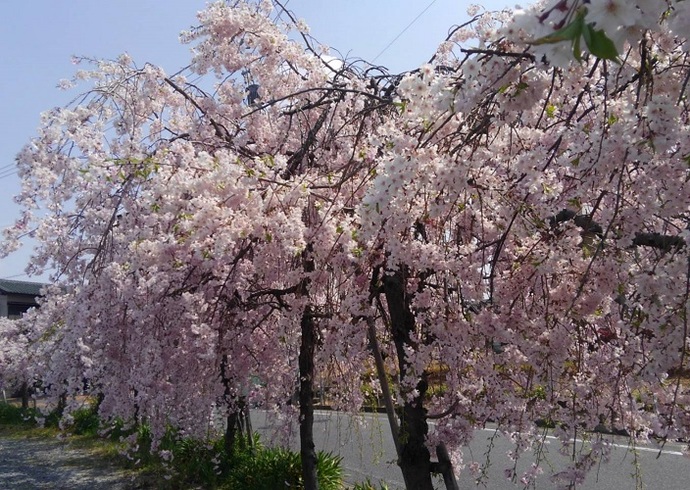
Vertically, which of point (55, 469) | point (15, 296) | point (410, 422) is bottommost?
point (55, 469)

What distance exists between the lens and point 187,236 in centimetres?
425

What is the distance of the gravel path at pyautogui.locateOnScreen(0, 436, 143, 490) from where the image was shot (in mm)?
9766

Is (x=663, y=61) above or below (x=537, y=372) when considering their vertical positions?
above

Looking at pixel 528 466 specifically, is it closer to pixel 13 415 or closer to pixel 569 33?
pixel 569 33

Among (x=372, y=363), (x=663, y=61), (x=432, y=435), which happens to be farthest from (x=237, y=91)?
(x=663, y=61)

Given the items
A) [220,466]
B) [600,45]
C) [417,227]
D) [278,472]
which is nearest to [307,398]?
[278,472]

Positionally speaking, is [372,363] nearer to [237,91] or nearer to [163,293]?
Answer: [163,293]

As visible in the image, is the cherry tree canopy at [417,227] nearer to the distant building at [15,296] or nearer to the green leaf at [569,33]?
the green leaf at [569,33]

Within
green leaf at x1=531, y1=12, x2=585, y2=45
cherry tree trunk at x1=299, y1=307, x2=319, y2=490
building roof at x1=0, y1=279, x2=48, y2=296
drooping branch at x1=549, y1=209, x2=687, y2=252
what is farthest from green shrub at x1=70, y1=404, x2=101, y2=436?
building roof at x1=0, y1=279, x2=48, y2=296

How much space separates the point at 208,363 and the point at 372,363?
164 centimetres

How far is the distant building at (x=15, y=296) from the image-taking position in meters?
32.3

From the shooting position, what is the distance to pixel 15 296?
33250 mm

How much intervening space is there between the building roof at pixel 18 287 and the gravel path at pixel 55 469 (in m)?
20.0

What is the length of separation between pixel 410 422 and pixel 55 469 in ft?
30.1
